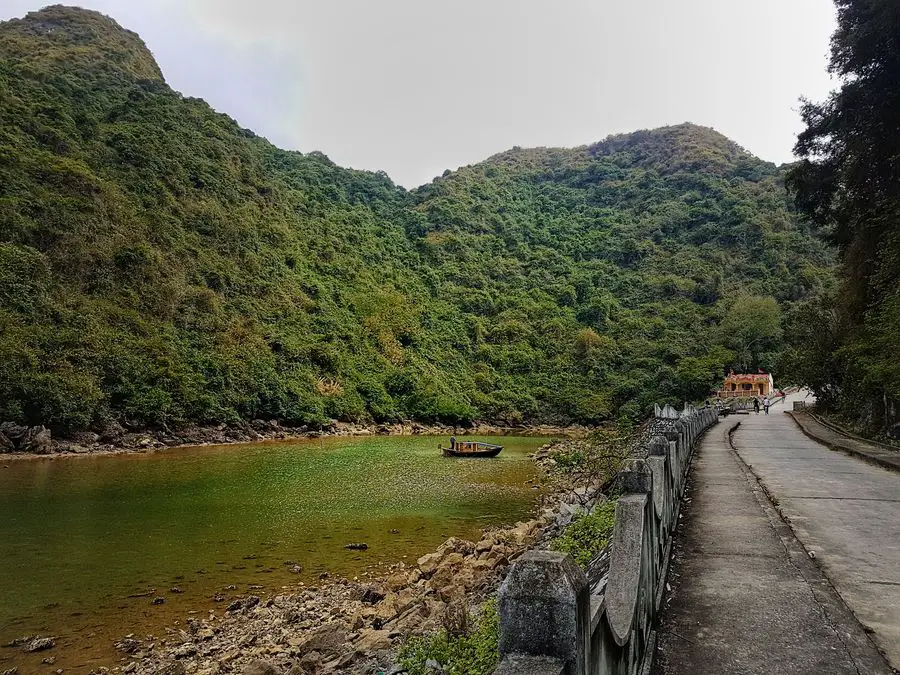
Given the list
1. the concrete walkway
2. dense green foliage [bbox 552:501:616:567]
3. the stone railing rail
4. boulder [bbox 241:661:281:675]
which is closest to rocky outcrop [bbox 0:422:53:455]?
boulder [bbox 241:661:281:675]

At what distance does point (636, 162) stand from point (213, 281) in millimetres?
102770

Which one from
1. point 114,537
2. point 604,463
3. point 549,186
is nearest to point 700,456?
point 604,463

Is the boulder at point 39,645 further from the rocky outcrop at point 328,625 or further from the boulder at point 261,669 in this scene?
the boulder at point 261,669

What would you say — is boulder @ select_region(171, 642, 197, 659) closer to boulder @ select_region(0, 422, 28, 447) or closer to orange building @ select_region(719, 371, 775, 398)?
boulder @ select_region(0, 422, 28, 447)

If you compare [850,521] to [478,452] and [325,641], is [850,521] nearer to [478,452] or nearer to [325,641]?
[325,641]

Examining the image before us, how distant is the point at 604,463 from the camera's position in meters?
15.6

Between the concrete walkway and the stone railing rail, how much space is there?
282 mm

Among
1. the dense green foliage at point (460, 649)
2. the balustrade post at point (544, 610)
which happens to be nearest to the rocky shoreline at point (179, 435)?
the dense green foliage at point (460, 649)

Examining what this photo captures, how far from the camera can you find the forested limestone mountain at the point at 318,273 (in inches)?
1522

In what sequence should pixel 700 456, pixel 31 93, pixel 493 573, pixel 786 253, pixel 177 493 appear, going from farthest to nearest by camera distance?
pixel 786 253
pixel 31 93
pixel 177 493
pixel 700 456
pixel 493 573

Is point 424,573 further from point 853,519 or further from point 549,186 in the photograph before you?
point 549,186

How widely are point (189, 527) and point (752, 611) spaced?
49.7 ft

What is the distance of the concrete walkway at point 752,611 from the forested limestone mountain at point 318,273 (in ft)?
113

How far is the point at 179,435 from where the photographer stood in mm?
36719
